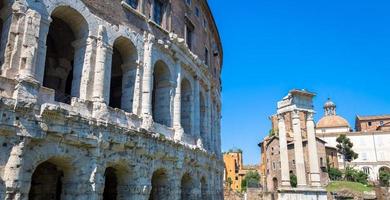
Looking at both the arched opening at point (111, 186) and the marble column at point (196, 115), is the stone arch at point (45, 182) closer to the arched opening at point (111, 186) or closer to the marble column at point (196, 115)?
the arched opening at point (111, 186)

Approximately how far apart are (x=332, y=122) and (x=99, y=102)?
59517mm

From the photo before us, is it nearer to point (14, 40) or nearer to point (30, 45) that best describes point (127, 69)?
point (30, 45)

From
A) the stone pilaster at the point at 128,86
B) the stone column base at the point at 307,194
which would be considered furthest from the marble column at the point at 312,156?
the stone pilaster at the point at 128,86

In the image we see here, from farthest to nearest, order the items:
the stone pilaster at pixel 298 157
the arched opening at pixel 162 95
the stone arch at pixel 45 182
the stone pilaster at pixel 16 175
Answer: the stone pilaster at pixel 298 157 < the arched opening at pixel 162 95 < the stone arch at pixel 45 182 < the stone pilaster at pixel 16 175

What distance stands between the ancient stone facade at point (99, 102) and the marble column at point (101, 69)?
30 mm

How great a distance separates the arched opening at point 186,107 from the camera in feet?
51.7

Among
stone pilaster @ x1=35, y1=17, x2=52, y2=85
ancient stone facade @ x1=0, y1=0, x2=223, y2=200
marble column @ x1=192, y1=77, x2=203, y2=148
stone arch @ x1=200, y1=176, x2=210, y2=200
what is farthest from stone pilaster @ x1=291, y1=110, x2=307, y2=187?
stone pilaster @ x1=35, y1=17, x2=52, y2=85

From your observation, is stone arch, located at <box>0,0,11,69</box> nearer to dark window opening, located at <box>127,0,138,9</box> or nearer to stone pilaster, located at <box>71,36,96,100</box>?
stone pilaster, located at <box>71,36,96,100</box>

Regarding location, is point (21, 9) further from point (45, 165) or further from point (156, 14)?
point (156, 14)

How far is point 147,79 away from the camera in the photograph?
12.4 m

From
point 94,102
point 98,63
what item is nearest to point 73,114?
point 94,102

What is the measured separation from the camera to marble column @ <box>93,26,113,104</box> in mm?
10461

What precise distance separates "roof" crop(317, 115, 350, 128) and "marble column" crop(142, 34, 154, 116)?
183ft

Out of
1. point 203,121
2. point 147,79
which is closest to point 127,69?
point 147,79
